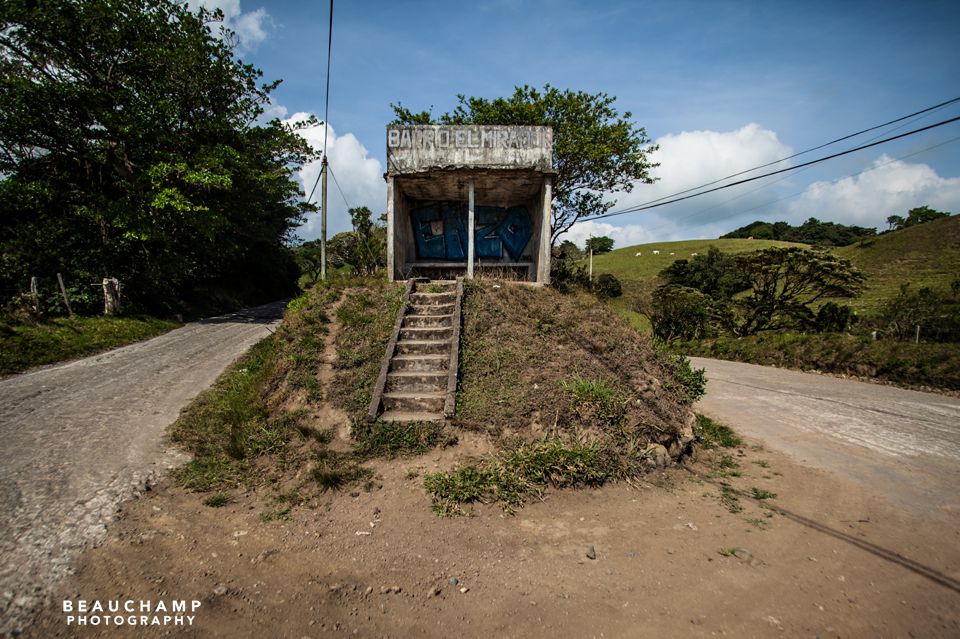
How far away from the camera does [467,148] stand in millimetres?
11672

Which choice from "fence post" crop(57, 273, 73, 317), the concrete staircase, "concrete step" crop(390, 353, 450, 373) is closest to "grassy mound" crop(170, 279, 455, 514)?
the concrete staircase

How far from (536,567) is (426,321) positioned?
5591mm

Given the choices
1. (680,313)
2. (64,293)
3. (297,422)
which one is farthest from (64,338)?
(680,313)

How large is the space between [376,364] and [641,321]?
86.9 feet

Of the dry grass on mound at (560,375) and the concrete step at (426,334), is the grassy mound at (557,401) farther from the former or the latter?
the concrete step at (426,334)

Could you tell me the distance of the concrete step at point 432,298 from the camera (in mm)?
9406

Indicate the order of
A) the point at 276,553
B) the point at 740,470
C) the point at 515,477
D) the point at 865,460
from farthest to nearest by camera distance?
1. the point at 865,460
2. the point at 740,470
3. the point at 515,477
4. the point at 276,553

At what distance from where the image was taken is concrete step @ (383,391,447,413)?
6523 millimetres

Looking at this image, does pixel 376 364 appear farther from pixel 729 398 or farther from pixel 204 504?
pixel 729 398

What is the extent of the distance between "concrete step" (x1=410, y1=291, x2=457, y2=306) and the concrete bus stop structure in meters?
→ 2.56

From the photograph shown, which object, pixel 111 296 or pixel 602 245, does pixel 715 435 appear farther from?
pixel 602 245

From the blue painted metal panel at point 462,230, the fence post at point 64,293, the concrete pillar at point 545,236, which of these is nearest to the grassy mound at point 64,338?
the fence post at point 64,293

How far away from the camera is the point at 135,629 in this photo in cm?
289

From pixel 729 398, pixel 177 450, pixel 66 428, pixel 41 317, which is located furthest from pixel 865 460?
pixel 41 317
